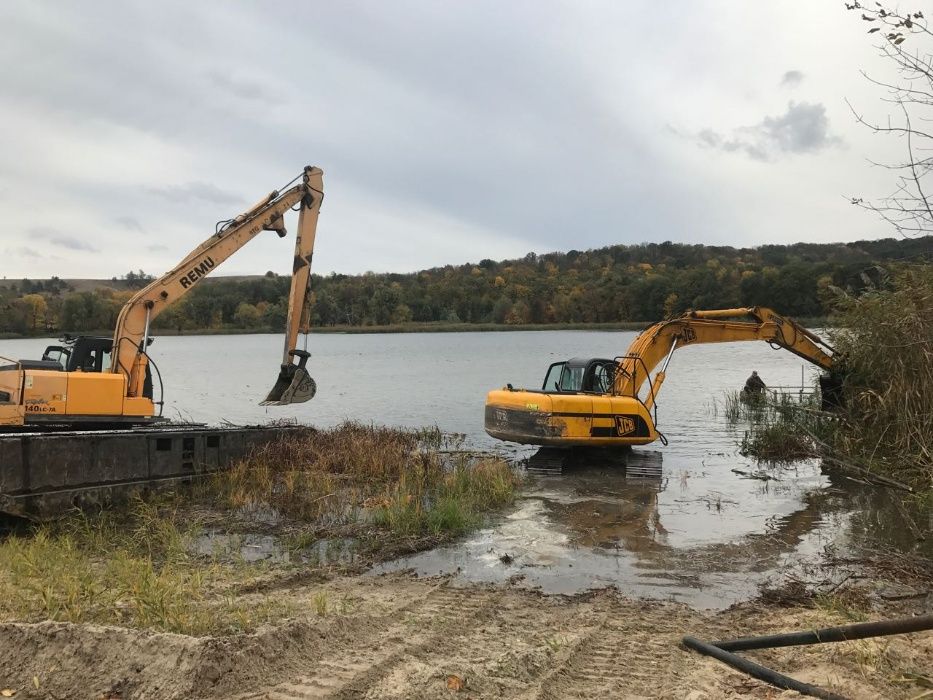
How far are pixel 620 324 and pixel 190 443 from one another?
75727 millimetres

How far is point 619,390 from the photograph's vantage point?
1435 centimetres

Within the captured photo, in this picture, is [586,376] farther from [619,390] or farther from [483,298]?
[483,298]

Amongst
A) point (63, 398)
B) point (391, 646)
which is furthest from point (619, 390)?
point (391, 646)

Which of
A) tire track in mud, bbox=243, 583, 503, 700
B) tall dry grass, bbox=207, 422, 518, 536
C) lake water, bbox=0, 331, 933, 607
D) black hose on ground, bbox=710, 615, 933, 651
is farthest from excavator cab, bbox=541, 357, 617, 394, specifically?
black hose on ground, bbox=710, 615, 933, 651

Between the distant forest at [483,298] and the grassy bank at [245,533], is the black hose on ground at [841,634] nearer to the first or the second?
the grassy bank at [245,533]

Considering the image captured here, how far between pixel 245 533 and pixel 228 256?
229 inches

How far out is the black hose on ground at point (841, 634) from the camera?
11.5 feet

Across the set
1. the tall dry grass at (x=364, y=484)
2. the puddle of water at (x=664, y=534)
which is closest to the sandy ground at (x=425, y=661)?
the puddle of water at (x=664, y=534)

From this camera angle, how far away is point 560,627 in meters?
5.67

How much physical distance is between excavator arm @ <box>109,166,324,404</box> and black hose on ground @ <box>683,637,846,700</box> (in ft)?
29.1

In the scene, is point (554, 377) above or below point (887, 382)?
below

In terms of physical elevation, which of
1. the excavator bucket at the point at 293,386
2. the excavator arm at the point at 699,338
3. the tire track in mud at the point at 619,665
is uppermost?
the excavator arm at the point at 699,338

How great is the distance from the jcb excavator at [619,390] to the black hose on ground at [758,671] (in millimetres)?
8258

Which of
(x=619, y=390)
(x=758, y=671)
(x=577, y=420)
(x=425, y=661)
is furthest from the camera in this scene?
(x=619, y=390)
